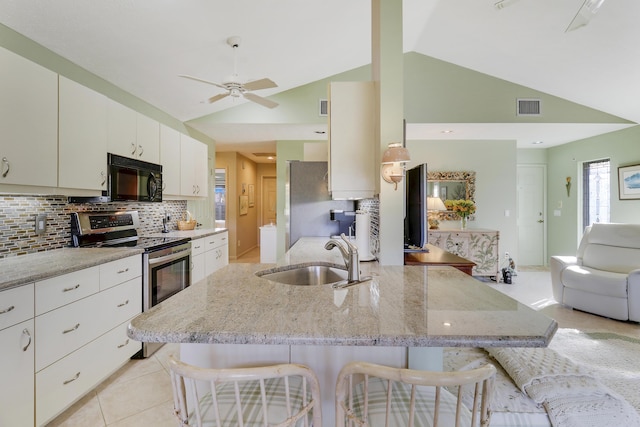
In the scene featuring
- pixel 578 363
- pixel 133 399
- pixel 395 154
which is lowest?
pixel 133 399

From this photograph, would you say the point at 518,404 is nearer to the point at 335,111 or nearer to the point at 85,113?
the point at 335,111

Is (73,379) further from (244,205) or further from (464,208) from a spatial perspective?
(244,205)

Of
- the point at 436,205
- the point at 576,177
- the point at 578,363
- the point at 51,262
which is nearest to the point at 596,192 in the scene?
the point at 576,177

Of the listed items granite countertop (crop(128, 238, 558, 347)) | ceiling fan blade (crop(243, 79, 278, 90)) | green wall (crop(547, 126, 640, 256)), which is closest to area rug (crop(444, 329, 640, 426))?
granite countertop (crop(128, 238, 558, 347))

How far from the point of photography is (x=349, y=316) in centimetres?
94

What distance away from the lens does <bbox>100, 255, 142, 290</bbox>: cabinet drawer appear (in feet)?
6.56

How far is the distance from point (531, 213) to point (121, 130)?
22.3ft

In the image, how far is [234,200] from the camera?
6.41 m

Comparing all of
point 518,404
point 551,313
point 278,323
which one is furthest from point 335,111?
point 551,313

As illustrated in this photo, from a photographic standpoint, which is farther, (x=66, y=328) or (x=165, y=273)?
(x=165, y=273)

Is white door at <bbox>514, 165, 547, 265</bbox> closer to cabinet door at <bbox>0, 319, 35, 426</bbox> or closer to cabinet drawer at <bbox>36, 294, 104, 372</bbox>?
cabinet drawer at <bbox>36, 294, 104, 372</bbox>

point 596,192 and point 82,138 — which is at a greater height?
point 82,138

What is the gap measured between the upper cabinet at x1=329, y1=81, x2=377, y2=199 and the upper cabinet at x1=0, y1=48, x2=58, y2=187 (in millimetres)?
1789

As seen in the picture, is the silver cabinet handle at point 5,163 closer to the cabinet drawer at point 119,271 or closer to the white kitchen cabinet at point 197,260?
the cabinet drawer at point 119,271
